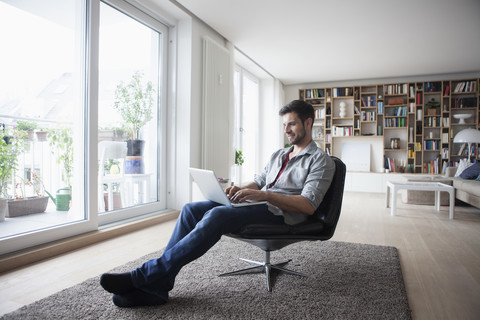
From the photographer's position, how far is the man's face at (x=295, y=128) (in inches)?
75.4

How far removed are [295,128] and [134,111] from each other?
7.24 ft

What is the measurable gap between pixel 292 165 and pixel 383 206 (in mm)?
3612

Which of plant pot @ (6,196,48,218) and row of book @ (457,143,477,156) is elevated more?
row of book @ (457,143,477,156)

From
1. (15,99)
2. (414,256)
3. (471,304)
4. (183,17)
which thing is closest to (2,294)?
(15,99)

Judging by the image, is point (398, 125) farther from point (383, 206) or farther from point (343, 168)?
point (343, 168)

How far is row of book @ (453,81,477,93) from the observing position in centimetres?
659

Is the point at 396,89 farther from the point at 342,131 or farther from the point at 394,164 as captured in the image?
the point at 394,164

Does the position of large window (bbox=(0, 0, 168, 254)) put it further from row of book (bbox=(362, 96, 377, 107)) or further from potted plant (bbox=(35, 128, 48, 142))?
row of book (bbox=(362, 96, 377, 107))

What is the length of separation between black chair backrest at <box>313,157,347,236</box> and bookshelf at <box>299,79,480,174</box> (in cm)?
598

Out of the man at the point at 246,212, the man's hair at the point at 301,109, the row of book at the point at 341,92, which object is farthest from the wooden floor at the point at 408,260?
the row of book at the point at 341,92

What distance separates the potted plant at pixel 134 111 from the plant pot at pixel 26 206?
1.00 meters

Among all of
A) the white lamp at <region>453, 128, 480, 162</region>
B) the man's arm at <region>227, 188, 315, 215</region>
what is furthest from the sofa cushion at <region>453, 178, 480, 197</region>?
the man's arm at <region>227, 188, 315, 215</region>

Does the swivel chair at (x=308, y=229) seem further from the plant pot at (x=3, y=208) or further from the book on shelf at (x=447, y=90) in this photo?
the book on shelf at (x=447, y=90)

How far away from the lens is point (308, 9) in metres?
3.82
